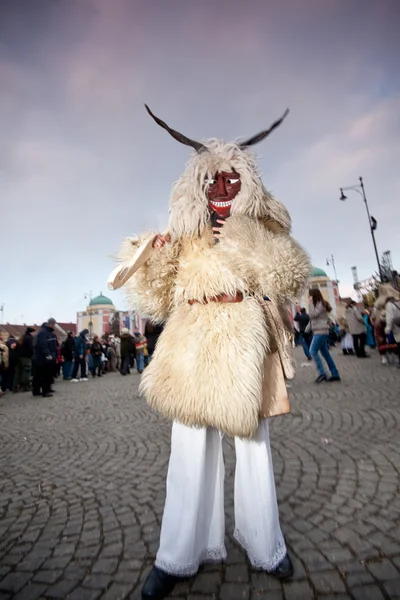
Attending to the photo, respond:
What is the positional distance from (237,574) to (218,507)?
13.9 inches

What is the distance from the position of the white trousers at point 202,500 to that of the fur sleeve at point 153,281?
2.47ft

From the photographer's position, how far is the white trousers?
1.70 meters

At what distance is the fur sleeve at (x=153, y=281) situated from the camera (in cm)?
198

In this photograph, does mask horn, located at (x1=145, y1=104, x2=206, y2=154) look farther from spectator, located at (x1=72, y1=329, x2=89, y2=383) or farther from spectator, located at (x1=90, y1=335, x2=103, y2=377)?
spectator, located at (x1=90, y1=335, x2=103, y2=377)

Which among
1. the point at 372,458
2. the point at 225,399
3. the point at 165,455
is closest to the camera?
the point at 225,399

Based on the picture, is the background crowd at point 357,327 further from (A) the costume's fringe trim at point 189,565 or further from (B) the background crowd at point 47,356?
(A) the costume's fringe trim at point 189,565

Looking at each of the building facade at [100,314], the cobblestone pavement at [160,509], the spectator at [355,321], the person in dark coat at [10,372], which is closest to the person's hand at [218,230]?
the cobblestone pavement at [160,509]

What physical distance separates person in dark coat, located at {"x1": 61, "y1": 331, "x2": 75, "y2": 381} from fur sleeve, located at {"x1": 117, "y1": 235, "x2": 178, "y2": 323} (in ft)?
36.7

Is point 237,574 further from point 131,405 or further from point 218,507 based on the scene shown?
point 131,405

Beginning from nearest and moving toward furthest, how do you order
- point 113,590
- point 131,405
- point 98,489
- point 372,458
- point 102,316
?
point 113,590 < point 98,489 < point 372,458 < point 131,405 < point 102,316

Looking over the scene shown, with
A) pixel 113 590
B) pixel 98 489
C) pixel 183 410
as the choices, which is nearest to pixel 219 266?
pixel 183 410

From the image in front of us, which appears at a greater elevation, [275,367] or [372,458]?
[275,367]

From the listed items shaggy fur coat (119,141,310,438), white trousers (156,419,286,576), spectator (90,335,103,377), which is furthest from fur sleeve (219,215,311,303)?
spectator (90,335,103,377)

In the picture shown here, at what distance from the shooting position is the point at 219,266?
1.80 m
